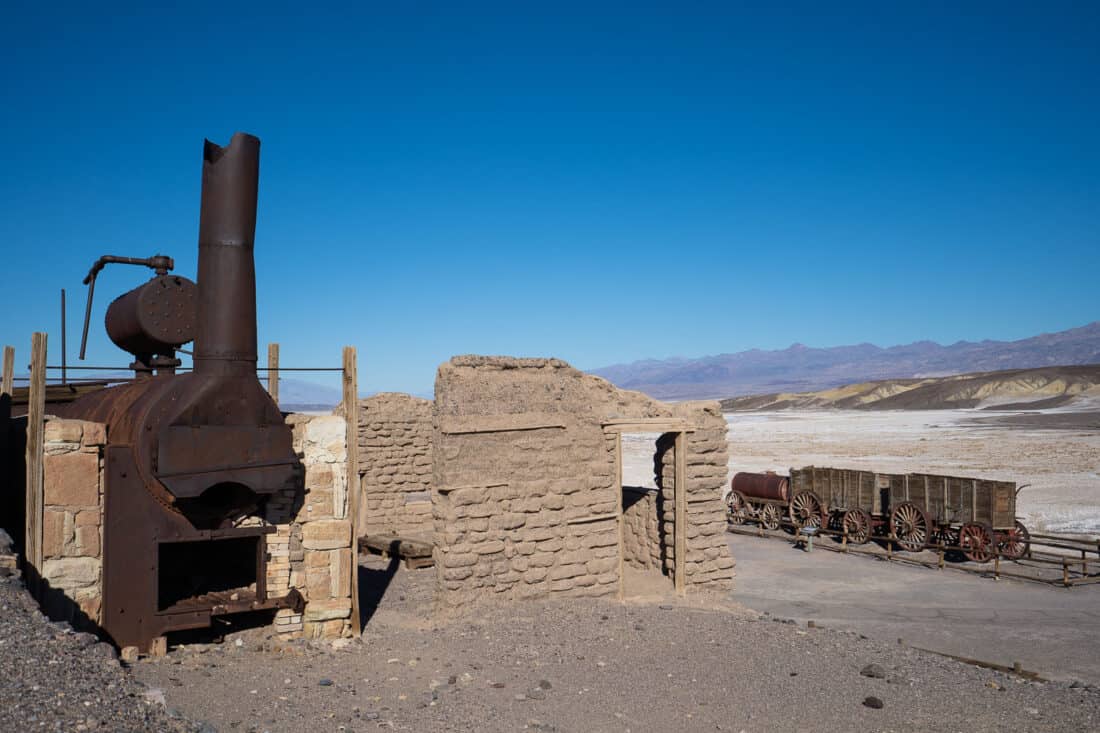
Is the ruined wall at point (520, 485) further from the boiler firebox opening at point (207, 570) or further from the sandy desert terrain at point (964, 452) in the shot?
the sandy desert terrain at point (964, 452)

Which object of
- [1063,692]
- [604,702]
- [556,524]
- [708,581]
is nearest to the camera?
[604,702]

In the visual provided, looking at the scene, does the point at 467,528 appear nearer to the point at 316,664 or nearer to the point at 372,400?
the point at 316,664

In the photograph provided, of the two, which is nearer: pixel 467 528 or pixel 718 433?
pixel 467 528

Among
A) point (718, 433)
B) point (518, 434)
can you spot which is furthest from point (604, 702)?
point (718, 433)

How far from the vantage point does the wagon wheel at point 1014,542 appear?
16438 millimetres

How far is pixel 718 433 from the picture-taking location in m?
12.4

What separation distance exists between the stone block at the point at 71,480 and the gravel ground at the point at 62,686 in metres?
1.74

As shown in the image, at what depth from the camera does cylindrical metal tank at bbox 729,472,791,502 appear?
2133 centimetres

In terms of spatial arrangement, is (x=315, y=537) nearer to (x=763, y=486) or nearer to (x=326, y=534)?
(x=326, y=534)

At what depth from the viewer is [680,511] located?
12.0 metres

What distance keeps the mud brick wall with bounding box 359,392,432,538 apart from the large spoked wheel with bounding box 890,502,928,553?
33.9 feet

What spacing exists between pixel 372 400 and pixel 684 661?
887 centimetres

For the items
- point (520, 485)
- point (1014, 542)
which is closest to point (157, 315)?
point (520, 485)

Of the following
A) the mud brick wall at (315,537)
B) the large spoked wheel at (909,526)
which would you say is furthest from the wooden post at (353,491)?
the large spoked wheel at (909,526)
